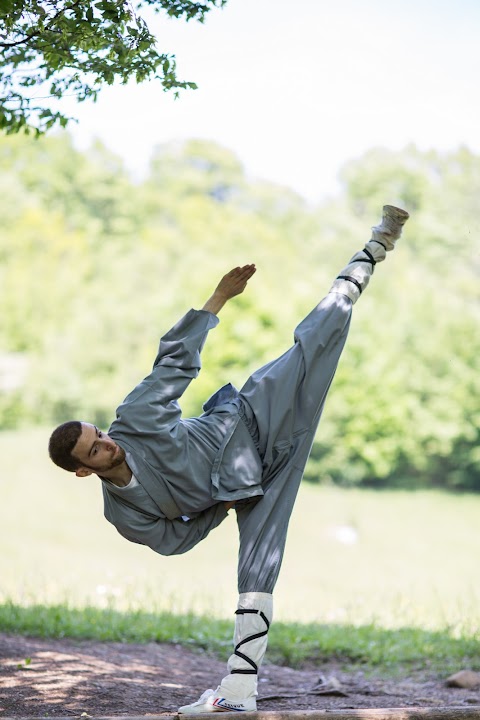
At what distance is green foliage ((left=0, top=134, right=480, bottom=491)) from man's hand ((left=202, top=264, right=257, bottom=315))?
23.1 m

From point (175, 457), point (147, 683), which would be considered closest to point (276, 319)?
point (147, 683)

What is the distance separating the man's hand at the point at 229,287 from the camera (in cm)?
362

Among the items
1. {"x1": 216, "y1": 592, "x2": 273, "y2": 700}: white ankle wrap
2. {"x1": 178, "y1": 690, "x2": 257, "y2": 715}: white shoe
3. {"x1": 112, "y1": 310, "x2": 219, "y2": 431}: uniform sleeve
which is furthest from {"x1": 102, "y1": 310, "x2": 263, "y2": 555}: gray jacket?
{"x1": 178, "y1": 690, "x2": 257, "y2": 715}: white shoe

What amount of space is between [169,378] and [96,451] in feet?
1.30

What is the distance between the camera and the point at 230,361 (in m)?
29.5

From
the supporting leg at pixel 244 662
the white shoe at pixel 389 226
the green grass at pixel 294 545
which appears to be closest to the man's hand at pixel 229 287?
the white shoe at pixel 389 226

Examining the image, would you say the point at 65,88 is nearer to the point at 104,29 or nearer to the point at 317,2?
the point at 104,29

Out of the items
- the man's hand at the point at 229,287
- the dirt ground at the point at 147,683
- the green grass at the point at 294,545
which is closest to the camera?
the man's hand at the point at 229,287

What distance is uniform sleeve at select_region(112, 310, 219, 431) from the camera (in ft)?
11.2

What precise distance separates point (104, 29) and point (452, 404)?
88.6 feet

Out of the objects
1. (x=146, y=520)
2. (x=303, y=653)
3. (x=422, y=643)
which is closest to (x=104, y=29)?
(x=146, y=520)

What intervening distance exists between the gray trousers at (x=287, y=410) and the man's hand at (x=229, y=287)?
291 mm

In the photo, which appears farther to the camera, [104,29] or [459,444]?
[459,444]

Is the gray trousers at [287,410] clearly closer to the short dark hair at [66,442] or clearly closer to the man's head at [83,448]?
the man's head at [83,448]
